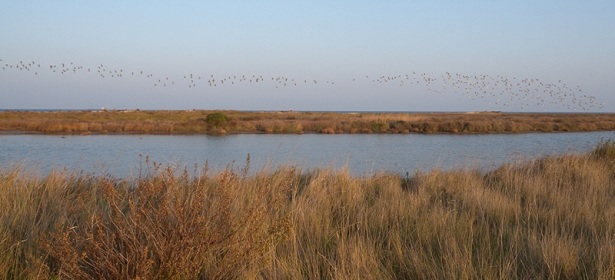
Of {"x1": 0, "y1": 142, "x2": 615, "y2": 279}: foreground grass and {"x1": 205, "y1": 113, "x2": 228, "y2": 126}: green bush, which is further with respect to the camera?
{"x1": 205, "y1": 113, "x2": 228, "y2": 126}: green bush

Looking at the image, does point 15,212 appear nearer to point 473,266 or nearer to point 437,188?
point 473,266

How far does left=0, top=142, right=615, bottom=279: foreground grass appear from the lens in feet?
13.2

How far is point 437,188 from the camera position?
870cm

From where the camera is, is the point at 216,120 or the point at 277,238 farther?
the point at 216,120

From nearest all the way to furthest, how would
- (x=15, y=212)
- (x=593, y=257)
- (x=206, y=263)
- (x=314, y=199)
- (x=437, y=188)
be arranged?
(x=206, y=263)
(x=593, y=257)
(x=15, y=212)
(x=314, y=199)
(x=437, y=188)

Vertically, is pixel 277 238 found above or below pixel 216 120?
above

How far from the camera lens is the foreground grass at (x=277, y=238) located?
13.2 ft

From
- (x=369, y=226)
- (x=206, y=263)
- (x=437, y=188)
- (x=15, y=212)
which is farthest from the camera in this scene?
(x=437, y=188)

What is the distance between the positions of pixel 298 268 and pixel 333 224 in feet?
5.30

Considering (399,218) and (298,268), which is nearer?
(298,268)

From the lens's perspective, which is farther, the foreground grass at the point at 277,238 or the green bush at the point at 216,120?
the green bush at the point at 216,120

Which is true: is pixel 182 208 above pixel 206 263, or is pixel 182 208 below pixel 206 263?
above

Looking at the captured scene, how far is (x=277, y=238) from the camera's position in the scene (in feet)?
15.2

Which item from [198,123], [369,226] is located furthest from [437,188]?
[198,123]
